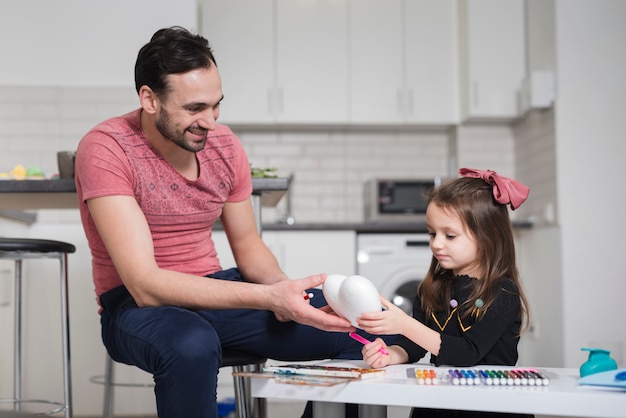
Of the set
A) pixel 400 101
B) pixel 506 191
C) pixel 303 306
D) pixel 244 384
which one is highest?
pixel 400 101

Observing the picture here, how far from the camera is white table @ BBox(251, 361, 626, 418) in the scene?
1211 millimetres

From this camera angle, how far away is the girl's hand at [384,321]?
4.81 ft

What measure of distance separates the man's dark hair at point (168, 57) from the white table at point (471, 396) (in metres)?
0.86

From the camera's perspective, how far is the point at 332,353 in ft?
5.95

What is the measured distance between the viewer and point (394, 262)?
4336mm

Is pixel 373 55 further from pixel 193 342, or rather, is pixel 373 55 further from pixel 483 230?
pixel 193 342

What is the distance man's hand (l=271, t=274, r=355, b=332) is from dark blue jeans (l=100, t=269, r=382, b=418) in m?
0.15

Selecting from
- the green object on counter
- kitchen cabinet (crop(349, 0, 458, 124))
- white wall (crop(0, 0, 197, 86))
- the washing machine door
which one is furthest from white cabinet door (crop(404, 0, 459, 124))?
the green object on counter

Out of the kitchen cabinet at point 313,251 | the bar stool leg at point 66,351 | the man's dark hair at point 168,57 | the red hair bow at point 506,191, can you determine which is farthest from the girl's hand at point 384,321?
the kitchen cabinet at point 313,251

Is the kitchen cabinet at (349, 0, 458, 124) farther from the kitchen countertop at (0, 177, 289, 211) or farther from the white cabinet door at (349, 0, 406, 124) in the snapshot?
the kitchen countertop at (0, 177, 289, 211)

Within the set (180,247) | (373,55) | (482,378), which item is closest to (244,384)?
(180,247)

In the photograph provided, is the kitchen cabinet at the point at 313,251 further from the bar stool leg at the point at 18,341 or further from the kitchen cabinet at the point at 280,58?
the bar stool leg at the point at 18,341

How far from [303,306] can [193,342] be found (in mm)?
227

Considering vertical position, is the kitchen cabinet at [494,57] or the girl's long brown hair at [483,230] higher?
the kitchen cabinet at [494,57]
